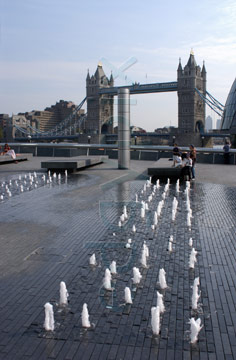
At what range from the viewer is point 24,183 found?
13.4 m

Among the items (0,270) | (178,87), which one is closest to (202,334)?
(0,270)

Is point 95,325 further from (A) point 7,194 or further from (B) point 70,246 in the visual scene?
(A) point 7,194

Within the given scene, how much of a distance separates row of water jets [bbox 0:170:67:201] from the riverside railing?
27.4 ft

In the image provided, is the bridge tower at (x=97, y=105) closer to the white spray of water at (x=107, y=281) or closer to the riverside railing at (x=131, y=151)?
the riverside railing at (x=131, y=151)

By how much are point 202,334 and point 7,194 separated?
27.6ft

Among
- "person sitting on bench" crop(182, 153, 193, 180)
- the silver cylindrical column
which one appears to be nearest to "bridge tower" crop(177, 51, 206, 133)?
the silver cylindrical column

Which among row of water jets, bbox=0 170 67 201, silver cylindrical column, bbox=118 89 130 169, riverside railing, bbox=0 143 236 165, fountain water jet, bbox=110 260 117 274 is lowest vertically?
fountain water jet, bbox=110 260 117 274

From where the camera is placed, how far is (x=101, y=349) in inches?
139

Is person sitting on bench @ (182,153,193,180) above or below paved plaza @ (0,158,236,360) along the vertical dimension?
above

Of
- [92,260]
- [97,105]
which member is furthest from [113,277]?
[97,105]

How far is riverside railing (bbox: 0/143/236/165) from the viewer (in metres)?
21.2

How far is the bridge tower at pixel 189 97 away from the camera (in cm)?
10100

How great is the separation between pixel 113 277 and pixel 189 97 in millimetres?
101527

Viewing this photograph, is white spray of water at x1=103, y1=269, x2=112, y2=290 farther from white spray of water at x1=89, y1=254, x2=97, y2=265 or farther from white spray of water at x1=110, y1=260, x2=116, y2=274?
white spray of water at x1=89, y1=254, x2=97, y2=265
